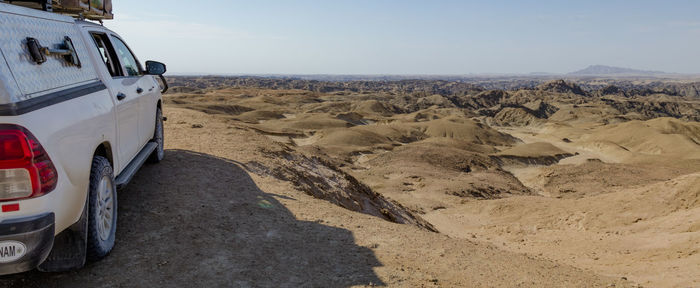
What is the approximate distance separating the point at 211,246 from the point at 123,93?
5.94 feet

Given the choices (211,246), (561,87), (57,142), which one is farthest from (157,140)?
(561,87)

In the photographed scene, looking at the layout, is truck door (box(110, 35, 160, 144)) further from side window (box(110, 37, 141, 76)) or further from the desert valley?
the desert valley

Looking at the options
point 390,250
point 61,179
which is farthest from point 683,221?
point 61,179

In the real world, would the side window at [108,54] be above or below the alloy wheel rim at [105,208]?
above

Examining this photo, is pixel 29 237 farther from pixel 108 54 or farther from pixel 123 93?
pixel 108 54

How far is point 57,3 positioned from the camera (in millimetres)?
4836

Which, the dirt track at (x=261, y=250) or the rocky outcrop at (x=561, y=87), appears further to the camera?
the rocky outcrop at (x=561, y=87)

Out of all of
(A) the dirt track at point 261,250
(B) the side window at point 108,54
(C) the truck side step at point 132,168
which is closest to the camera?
(A) the dirt track at point 261,250

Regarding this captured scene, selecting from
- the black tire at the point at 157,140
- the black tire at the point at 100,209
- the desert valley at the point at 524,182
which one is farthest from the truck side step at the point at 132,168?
the desert valley at the point at 524,182

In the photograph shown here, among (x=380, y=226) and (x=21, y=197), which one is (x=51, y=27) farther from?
(x=380, y=226)

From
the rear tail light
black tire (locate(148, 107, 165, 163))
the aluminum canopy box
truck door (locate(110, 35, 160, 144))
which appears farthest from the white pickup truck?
black tire (locate(148, 107, 165, 163))

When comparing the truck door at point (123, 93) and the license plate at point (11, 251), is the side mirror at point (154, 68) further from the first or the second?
the license plate at point (11, 251)

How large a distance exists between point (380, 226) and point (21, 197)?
420 centimetres

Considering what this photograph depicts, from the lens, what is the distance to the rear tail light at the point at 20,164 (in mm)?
2479
